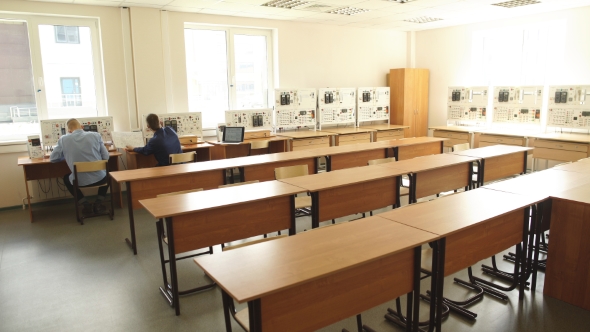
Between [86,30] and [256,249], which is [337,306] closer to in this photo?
[256,249]

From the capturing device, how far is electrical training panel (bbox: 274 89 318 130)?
25.6 ft

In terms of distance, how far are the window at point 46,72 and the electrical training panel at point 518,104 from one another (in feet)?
23.4

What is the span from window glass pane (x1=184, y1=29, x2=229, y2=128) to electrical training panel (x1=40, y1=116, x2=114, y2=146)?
1604 mm

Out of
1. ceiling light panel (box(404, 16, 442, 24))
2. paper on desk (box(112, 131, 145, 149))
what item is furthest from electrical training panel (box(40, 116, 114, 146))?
ceiling light panel (box(404, 16, 442, 24))

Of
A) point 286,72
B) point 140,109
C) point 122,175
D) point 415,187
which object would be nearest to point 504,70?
point 286,72

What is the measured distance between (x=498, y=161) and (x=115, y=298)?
460 centimetres

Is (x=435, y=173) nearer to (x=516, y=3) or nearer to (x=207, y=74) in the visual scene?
(x=516, y=3)

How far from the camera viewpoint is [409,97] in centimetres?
926

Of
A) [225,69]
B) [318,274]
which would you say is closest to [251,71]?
[225,69]

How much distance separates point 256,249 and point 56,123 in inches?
196

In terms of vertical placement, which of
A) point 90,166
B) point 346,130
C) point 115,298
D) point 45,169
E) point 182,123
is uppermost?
point 182,123

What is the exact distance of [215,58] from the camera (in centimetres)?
771

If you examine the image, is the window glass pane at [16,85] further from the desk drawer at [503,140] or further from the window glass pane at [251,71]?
the desk drawer at [503,140]

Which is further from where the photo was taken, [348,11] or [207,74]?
[207,74]
